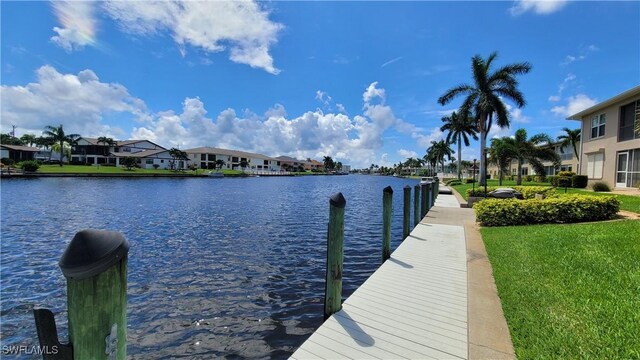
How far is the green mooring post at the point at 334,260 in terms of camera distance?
17.5 feet

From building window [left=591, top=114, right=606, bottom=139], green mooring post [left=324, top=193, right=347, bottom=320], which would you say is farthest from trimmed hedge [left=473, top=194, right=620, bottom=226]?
building window [left=591, top=114, right=606, bottom=139]

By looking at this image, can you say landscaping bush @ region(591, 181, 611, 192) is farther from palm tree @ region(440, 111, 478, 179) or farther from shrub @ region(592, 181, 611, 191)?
palm tree @ region(440, 111, 478, 179)

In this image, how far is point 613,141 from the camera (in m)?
23.2

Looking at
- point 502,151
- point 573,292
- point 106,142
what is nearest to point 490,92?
point 502,151

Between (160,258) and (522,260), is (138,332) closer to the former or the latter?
(160,258)

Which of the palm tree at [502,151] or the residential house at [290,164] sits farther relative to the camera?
the residential house at [290,164]

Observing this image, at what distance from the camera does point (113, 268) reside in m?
2.30

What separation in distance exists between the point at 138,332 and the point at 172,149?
91.8 m

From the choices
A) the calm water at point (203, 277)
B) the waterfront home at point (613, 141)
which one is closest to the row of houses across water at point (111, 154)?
the calm water at point (203, 277)

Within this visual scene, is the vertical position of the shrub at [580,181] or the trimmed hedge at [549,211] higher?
the shrub at [580,181]

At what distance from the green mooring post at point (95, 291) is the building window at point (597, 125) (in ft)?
105

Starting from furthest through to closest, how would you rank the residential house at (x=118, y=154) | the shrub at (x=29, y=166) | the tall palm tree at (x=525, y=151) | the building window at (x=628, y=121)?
the residential house at (x=118, y=154) → the shrub at (x=29, y=166) → the tall palm tree at (x=525, y=151) → the building window at (x=628, y=121)

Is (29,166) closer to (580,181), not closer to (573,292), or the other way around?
(573,292)

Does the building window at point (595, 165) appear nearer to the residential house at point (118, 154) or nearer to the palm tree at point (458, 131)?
the palm tree at point (458, 131)
